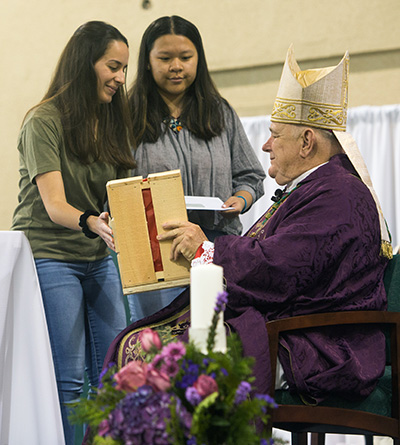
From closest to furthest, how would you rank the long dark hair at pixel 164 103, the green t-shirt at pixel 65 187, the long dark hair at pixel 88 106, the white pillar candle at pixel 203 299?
1. the white pillar candle at pixel 203 299
2. the green t-shirt at pixel 65 187
3. the long dark hair at pixel 88 106
4. the long dark hair at pixel 164 103

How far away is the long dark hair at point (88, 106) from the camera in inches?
115

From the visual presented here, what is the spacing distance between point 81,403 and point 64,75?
2075 millimetres

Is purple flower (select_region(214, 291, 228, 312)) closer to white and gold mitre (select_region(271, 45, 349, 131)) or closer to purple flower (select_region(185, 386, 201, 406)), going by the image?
purple flower (select_region(185, 386, 201, 406))

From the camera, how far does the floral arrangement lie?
1.04 m

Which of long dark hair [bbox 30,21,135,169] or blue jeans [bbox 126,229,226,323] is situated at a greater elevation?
long dark hair [bbox 30,21,135,169]

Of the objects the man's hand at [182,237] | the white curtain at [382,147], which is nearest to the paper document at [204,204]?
the man's hand at [182,237]

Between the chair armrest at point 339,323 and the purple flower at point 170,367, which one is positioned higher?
the purple flower at point 170,367

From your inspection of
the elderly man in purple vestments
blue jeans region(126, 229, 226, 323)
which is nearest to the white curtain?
blue jeans region(126, 229, 226, 323)

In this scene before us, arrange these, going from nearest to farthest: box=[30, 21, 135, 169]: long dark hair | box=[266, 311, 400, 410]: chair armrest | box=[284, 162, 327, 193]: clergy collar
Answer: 1. box=[266, 311, 400, 410]: chair armrest
2. box=[284, 162, 327, 193]: clergy collar
3. box=[30, 21, 135, 169]: long dark hair

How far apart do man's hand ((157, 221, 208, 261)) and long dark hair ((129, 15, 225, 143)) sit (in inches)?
33.4

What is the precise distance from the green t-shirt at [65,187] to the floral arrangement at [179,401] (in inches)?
66.4

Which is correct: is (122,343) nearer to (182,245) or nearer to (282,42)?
(182,245)

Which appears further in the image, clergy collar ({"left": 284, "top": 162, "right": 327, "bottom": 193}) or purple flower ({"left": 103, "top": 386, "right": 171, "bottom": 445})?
clergy collar ({"left": 284, "top": 162, "right": 327, "bottom": 193})

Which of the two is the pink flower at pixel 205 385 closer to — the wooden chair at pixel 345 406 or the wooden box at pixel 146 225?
the wooden chair at pixel 345 406
